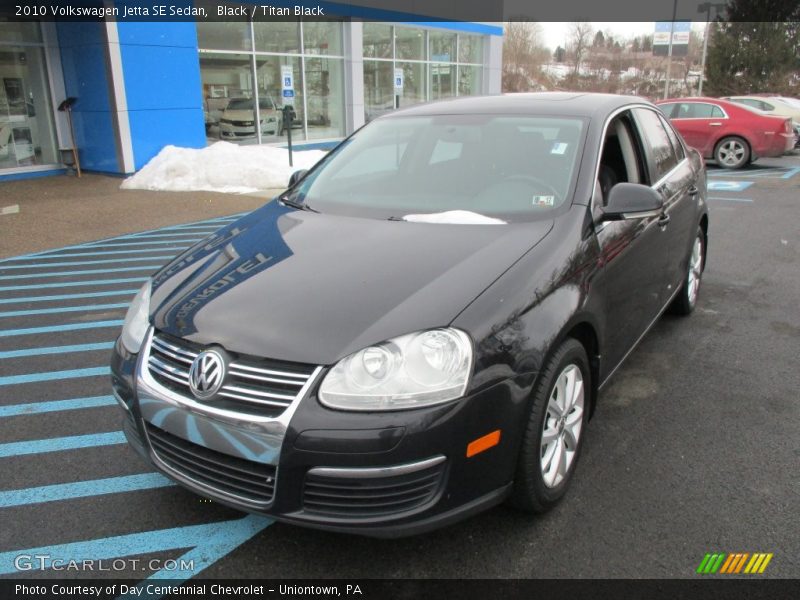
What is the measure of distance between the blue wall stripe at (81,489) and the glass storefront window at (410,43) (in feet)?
67.0

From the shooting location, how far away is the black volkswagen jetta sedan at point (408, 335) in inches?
86.0

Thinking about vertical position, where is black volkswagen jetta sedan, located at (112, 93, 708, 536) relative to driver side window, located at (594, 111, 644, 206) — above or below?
below

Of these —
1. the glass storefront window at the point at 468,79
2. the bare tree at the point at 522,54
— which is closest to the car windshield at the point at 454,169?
the glass storefront window at the point at 468,79

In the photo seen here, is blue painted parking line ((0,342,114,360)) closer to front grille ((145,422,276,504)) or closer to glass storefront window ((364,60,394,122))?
front grille ((145,422,276,504))

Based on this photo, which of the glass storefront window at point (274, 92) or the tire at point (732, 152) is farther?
the glass storefront window at point (274, 92)

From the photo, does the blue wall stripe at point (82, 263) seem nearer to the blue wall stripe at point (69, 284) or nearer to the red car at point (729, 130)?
the blue wall stripe at point (69, 284)

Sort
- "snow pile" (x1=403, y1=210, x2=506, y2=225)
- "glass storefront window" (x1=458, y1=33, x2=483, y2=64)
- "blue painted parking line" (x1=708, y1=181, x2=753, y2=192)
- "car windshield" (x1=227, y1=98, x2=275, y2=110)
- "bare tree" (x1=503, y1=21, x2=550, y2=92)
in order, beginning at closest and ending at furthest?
"snow pile" (x1=403, y1=210, x2=506, y2=225)
"blue painted parking line" (x1=708, y1=181, x2=753, y2=192)
"car windshield" (x1=227, y1=98, x2=275, y2=110)
"glass storefront window" (x1=458, y1=33, x2=483, y2=64)
"bare tree" (x1=503, y1=21, x2=550, y2=92)

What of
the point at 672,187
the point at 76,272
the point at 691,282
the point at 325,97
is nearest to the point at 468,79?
the point at 325,97

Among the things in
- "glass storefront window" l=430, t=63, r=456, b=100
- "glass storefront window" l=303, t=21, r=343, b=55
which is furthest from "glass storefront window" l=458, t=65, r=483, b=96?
"glass storefront window" l=303, t=21, r=343, b=55

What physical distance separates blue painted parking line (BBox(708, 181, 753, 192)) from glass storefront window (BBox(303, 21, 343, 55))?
11.3m

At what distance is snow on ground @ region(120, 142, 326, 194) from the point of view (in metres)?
12.5

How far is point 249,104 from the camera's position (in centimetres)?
1694

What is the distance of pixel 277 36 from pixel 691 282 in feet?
49.6

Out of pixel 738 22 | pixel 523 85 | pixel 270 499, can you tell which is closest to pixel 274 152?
pixel 270 499
